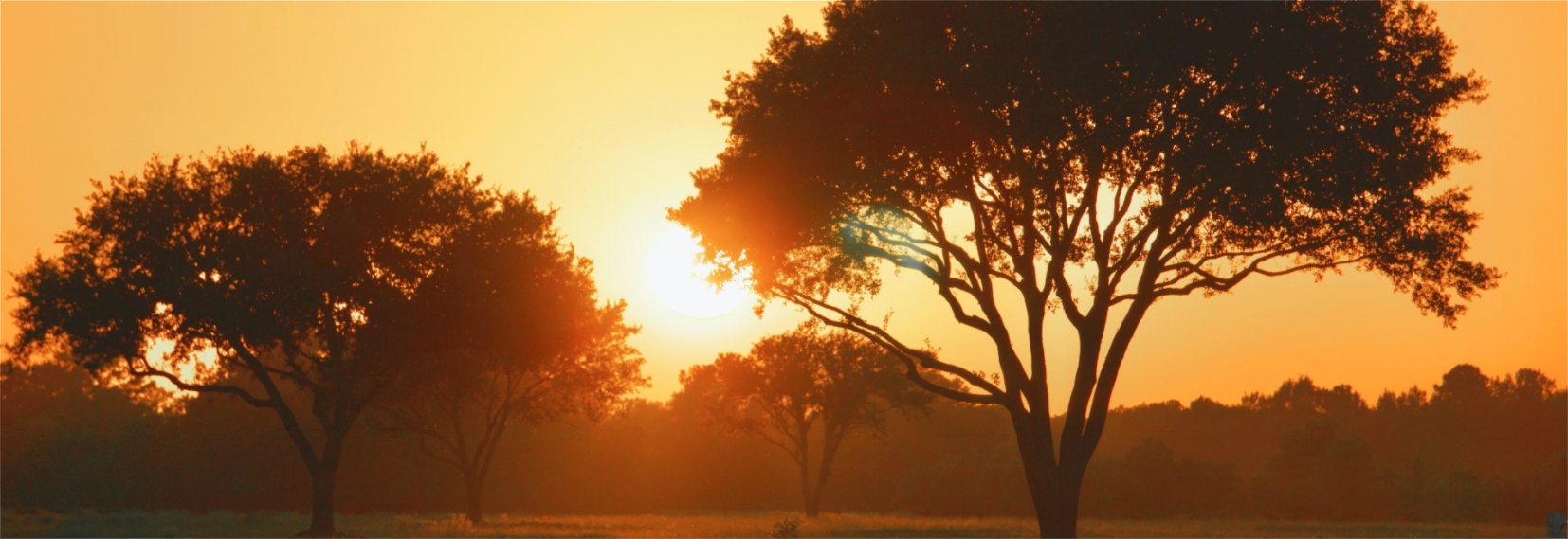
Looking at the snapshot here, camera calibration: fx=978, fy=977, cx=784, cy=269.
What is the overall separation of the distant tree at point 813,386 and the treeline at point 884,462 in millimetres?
5086

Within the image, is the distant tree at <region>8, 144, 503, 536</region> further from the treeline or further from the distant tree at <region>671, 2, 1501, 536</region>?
the treeline

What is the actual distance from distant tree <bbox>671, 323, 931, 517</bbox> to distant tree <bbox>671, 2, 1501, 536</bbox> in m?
33.8

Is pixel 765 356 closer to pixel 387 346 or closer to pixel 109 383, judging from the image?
pixel 387 346

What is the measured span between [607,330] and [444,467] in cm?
3437

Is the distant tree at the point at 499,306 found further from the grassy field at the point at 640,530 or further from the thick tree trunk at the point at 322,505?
the grassy field at the point at 640,530

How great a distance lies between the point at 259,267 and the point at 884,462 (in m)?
62.7

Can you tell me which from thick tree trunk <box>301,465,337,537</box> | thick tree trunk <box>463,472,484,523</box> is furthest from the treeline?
thick tree trunk <box>301,465,337,537</box>

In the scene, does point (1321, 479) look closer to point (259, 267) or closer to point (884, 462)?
point (884, 462)

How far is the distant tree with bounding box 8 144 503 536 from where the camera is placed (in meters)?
29.6

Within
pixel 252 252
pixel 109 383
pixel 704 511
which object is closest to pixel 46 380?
pixel 109 383

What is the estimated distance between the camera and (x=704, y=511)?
3132 inches

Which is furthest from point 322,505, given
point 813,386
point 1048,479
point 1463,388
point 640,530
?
point 1463,388

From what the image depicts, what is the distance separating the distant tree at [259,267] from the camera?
29641mm

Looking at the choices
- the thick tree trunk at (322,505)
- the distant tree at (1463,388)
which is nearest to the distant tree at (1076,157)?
the thick tree trunk at (322,505)
